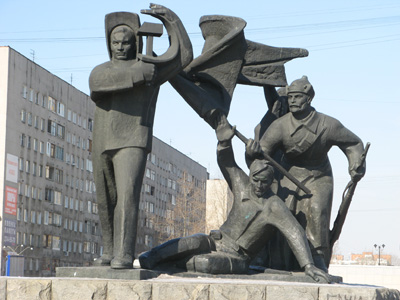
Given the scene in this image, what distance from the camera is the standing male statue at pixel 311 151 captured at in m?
10.3

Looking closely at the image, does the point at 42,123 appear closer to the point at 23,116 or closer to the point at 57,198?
the point at 23,116

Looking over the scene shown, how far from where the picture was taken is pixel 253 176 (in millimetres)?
9727

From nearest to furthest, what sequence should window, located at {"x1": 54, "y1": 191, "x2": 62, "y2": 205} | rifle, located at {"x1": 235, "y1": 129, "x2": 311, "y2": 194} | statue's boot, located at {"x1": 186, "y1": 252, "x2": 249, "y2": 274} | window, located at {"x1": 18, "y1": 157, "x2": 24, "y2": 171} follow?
statue's boot, located at {"x1": 186, "y1": 252, "x2": 249, "y2": 274} → rifle, located at {"x1": 235, "y1": 129, "x2": 311, "y2": 194} → window, located at {"x1": 18, "y1": 157, "x2": 24, "y2": 171} → window, located at {"x1": 54, "y1": 191, "x2": 62, "y2": 205}

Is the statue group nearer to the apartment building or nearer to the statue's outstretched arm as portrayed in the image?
the statue's outstretched arm

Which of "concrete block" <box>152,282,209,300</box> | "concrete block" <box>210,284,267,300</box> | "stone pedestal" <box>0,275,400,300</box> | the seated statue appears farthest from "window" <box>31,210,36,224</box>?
"concrete block" <box>210,284,267,300</box>

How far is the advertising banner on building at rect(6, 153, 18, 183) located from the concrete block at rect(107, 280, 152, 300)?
47276mm

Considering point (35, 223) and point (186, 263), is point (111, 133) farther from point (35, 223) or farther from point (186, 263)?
point (35, 223)

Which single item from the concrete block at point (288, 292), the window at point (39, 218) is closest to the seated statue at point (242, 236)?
the concrete block at point (288, 292)

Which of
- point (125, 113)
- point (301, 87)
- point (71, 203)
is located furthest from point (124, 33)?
point (71, 203)

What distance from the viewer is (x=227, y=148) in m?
10.2

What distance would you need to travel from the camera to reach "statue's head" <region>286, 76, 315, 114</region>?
10.3m

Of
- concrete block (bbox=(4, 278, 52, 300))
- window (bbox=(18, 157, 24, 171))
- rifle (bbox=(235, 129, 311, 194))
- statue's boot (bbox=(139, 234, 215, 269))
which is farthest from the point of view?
window (bbox=(18, 157, 24, 171))

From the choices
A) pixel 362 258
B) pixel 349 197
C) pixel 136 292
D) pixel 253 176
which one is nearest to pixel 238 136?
pixel 253 176

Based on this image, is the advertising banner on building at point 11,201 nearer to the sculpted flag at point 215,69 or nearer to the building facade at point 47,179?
the building facade at point 47,179
